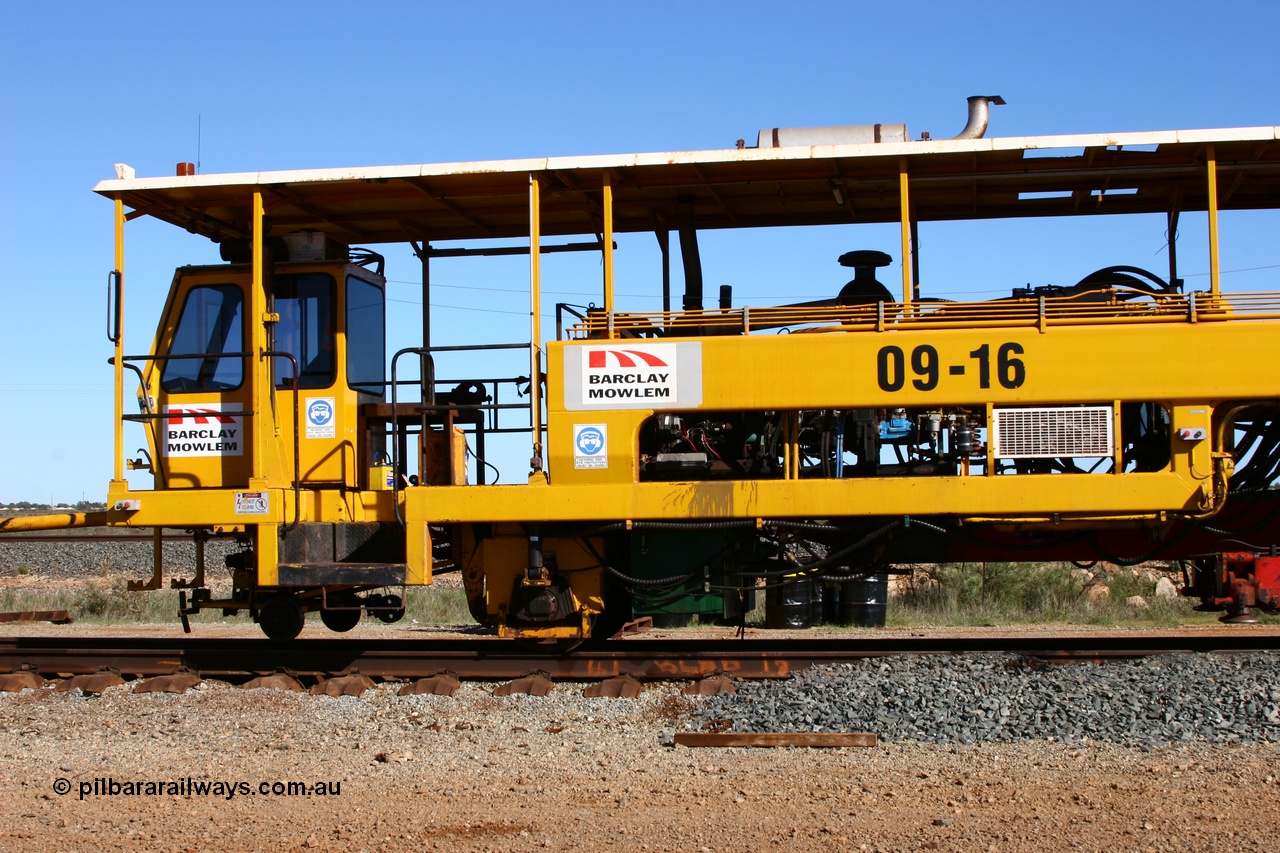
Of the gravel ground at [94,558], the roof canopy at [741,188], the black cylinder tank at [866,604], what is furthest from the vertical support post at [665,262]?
the gravel ground at [94,558]

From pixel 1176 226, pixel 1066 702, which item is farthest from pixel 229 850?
pixel 1176 226

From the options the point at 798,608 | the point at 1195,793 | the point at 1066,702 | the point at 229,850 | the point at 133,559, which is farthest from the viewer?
the point at 133,559

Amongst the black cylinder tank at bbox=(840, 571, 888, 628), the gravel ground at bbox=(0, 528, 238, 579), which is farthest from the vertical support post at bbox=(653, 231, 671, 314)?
the gravel ground at bbox=(0, 528, 238, 579)

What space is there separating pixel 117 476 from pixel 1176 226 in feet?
26.7

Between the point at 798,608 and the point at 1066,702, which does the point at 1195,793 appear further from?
the point at 798,608

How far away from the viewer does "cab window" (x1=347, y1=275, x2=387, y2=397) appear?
9.16 metres

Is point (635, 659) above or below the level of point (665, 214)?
below

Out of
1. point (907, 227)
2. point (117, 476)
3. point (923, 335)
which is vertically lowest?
point (117, 476)

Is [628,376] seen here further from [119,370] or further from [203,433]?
[119,370]

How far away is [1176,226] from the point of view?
9.05 meters

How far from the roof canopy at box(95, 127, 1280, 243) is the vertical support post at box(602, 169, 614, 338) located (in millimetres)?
144

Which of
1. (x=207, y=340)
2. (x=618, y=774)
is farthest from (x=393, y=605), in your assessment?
(x=618, y=774)

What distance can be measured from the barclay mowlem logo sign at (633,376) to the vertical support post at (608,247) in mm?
218

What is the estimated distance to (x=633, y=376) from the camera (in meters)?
7.89
